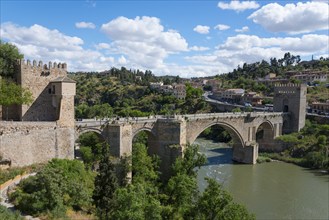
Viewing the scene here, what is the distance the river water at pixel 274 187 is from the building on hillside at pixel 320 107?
1687cm

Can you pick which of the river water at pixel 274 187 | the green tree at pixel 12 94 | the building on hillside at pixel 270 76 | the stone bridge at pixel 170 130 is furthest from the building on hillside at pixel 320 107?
the green tree at pixel 12 94

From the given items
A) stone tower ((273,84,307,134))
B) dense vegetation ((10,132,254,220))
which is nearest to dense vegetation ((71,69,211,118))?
stone tower ((273,84,307,134))

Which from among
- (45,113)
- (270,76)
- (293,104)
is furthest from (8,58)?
(270,76)

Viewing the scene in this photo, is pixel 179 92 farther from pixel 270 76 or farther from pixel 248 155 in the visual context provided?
pixel 248 155

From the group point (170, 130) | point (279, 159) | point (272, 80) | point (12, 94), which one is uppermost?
point (272, 80)

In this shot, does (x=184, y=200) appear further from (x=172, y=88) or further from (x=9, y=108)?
(x=172, y=88)

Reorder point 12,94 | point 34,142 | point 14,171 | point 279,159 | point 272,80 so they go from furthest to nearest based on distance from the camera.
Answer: point 272,80 < point 279,159 < point 12,94 < point 34,142 < point 14,171

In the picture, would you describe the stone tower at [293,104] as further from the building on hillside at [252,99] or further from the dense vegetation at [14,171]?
the dense vegetation at [14,171]

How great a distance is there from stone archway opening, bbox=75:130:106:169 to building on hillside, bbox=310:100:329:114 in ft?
121

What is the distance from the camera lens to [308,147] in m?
38.3

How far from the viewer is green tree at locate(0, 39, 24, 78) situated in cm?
1992

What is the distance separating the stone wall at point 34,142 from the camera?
1675cm

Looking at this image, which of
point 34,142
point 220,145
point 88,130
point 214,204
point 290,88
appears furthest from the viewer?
point 220,145

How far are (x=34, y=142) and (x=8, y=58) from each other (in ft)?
19.9
